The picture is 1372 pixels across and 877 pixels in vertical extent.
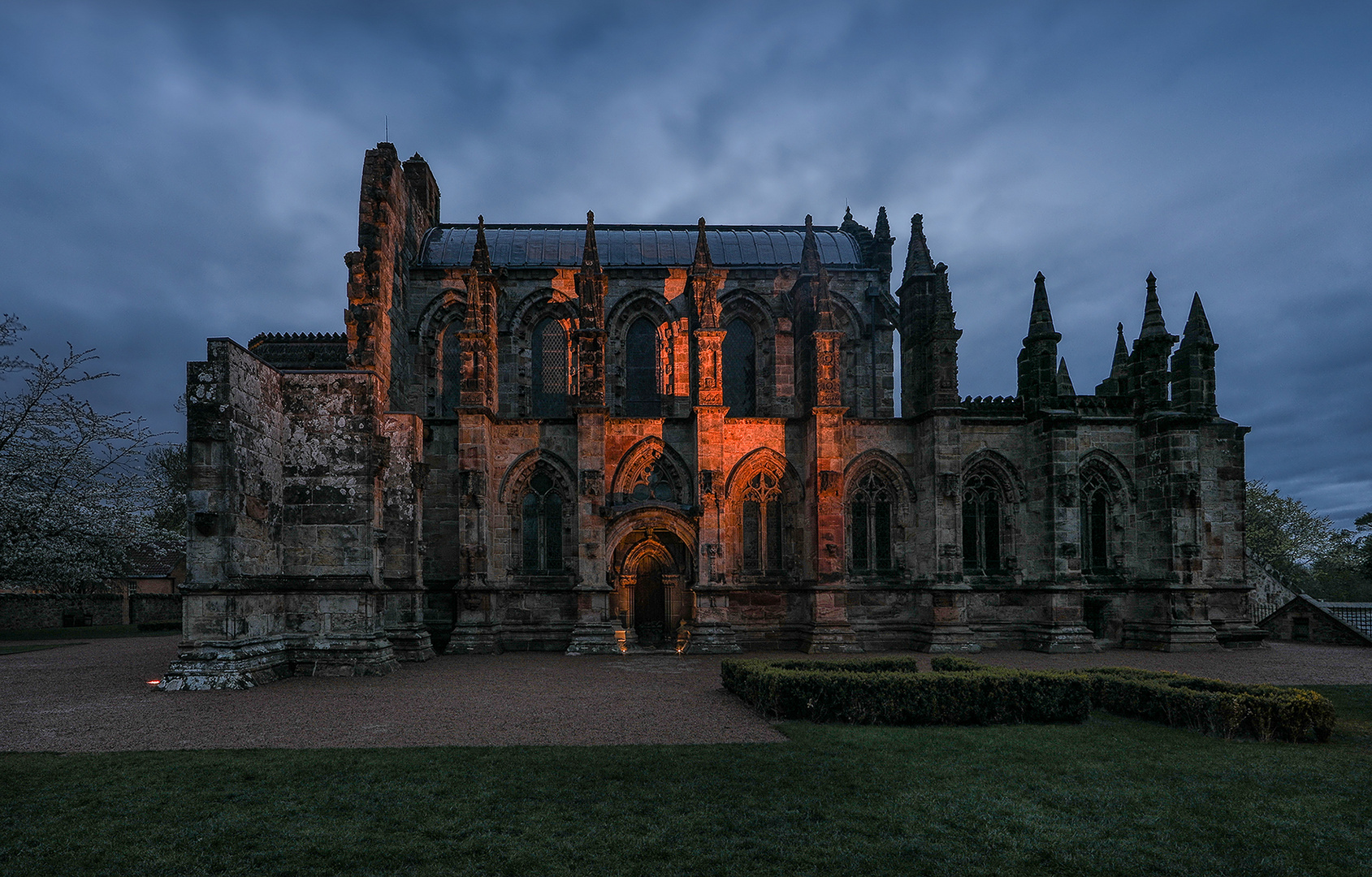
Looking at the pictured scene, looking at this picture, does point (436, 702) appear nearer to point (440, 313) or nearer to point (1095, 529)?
point (440, 313)

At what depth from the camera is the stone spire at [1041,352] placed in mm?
25016

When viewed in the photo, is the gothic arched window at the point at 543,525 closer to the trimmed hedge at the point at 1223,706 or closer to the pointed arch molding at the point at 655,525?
the pointed arch molding at the point at 655,525

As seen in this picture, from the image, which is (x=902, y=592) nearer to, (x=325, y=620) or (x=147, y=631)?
(x=325, y=620)

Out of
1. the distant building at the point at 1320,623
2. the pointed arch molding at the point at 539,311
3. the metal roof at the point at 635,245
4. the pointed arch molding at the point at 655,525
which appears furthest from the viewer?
the metal roof at the point at 635,245

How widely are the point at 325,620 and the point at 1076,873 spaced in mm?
17193

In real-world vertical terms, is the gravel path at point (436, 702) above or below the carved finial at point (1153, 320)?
below

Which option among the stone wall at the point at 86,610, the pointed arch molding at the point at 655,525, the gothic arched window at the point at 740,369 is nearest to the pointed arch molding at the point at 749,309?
the gothic arched window at the point at 740,369

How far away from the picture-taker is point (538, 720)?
12.0m

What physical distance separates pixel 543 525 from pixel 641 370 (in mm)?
7964

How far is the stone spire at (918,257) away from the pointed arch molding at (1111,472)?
28.3 ft

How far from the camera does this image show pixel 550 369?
95.7 ft

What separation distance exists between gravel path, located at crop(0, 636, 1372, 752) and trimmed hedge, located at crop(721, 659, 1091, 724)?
1.05 metres

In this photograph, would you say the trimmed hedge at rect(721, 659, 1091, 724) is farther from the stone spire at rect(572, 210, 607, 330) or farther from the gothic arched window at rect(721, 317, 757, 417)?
the gothic arched window at rect(721, 317, 757, 417)

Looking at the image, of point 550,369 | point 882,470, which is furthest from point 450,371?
point 882,470
